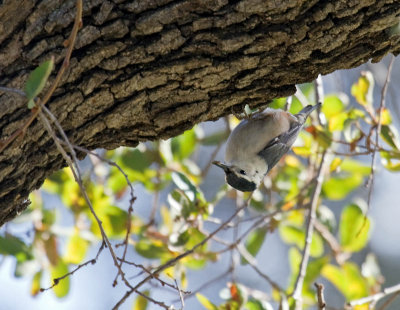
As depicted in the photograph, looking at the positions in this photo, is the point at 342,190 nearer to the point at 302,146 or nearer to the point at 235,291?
the point at 302,146

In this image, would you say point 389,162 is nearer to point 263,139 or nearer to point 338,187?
point 338,187

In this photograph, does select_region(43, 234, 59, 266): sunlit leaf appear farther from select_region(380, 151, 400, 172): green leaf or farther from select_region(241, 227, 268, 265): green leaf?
select_region(380, 151, 400, 172): green leaf

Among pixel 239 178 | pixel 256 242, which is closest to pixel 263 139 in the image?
pixel 239 178

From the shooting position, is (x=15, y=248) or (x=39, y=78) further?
(x=15, y=248)

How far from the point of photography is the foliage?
289 cm

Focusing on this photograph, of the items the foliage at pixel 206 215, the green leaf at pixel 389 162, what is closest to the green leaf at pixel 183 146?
the foliage at pixel 206 215

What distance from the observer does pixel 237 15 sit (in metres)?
1.91

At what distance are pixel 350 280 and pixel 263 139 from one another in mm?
918

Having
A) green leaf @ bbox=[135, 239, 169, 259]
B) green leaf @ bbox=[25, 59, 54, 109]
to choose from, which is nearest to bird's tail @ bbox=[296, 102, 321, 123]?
green leaf @ bbox=[135, 239, 169, 259]

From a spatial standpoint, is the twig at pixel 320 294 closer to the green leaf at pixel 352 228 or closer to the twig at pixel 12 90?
the twig at pixel 12 90

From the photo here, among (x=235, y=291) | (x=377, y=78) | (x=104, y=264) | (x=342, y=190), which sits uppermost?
(x=104, y=264)

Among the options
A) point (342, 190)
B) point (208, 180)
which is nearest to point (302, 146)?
point (342, 190)

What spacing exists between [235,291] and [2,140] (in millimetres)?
1398

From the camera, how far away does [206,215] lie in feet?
9.61
